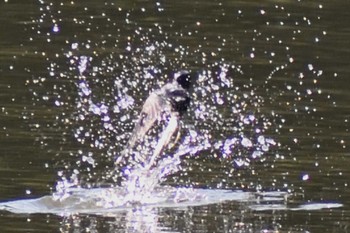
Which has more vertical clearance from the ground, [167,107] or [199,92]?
[199,92]

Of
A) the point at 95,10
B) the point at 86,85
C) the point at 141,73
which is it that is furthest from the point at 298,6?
the point at 86,85

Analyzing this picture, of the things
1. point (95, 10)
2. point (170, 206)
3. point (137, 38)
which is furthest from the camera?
point (95, 10)

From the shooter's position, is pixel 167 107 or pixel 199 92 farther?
pixel 199 92

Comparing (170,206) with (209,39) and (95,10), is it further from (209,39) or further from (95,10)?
(95,10)

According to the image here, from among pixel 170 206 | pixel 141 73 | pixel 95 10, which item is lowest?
pixel 170 206

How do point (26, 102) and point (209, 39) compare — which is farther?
point (209, 39)

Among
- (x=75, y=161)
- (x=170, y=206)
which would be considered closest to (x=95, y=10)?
(x=75, y=161)

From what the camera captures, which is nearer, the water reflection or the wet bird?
the wet bird

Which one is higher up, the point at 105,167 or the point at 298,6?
the point at 298,6

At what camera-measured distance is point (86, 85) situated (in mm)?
14805

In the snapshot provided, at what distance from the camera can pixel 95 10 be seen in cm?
2069

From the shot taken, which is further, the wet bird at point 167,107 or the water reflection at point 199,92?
the water reflection at point 199,92

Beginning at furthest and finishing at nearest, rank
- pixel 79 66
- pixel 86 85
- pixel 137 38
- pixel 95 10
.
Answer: pixel 95 10, pixel 137 38, pixel 79 66, pixel 86 85

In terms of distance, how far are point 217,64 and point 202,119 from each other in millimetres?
2779
